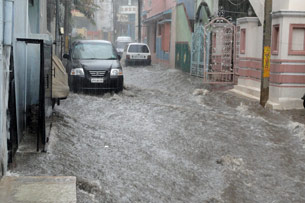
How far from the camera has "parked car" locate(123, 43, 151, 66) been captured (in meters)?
30.0

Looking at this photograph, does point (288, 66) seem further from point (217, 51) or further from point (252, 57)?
point (217, 51)

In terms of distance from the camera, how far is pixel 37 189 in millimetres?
4926

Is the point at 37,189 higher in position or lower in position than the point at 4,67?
lower

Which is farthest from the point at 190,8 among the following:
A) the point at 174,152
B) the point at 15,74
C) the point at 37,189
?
the point at 37,189

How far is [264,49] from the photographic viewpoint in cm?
1220

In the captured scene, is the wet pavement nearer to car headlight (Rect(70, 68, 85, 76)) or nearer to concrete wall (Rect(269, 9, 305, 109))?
concrete wall (Rect(269, 9, 305, 109))

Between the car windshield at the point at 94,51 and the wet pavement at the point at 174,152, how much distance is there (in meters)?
2.04

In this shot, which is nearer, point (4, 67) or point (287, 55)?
point (4, 67)

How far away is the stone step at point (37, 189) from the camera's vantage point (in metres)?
4.64

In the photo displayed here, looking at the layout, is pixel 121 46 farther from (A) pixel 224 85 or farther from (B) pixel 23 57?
(B) pixel 23 57

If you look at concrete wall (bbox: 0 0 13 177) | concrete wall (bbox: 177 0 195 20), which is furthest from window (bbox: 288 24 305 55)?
concrete wall (bbox: 177 0 195 20)

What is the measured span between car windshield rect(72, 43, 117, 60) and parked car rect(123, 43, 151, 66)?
14176 millimetres

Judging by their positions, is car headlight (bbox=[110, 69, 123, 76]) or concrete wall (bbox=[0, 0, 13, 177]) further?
car headlight (bbox=[110, 69, 123, 76])

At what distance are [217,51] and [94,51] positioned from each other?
20.9 ft
